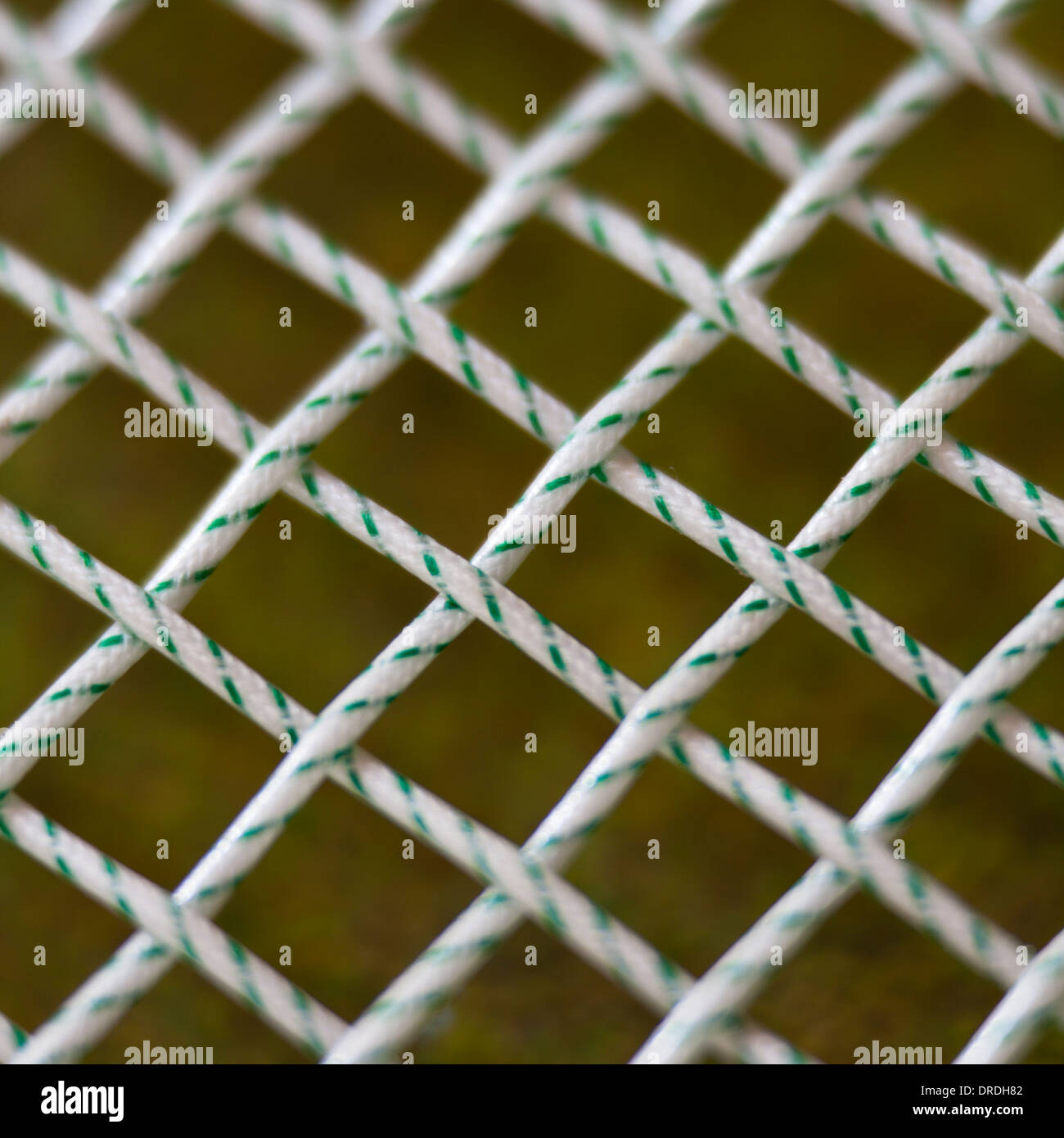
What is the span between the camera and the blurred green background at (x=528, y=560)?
465 mm

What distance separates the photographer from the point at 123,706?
0.48m

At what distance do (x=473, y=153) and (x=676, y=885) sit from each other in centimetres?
32

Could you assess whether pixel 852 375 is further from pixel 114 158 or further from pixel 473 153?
pixel 114 158

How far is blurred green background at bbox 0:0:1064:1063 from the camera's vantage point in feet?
1.53

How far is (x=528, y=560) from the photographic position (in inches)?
18.7
